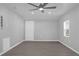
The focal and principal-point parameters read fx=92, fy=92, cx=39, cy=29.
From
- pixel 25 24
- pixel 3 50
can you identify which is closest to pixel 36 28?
pixel 25 24

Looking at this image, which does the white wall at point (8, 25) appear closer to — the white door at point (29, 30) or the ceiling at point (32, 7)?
the ceiling at point (32, 7)

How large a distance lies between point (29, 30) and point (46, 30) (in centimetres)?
142

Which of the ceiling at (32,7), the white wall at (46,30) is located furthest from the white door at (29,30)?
the ceiling at (32,7)

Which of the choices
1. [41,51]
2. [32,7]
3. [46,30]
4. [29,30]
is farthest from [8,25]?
[46,30]

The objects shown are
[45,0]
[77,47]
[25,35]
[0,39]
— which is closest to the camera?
[45,0]

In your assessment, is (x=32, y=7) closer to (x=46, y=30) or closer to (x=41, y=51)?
(x=41, y=51)

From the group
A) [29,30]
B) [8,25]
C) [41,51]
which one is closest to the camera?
[41,51]

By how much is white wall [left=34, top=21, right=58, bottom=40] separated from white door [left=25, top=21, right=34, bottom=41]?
1.10 ft

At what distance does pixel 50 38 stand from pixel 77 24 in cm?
439

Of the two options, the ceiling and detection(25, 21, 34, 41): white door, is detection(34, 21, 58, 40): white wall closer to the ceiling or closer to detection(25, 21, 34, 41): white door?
detection(25, 21, 34, 41): white door

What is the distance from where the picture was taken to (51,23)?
7672 millimetres

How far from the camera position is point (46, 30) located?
25.1 feet

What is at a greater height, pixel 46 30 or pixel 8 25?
pixel 8 25

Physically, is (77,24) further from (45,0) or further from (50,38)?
(50,38)
